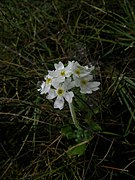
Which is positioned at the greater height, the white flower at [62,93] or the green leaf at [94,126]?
the white flower at [62,93]

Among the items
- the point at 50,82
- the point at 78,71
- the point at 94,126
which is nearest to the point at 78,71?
the point at 78,71

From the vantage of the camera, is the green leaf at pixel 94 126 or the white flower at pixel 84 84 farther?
the green leaf at pixel 94 126

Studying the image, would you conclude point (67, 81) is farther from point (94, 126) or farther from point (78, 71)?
point (94, 126)

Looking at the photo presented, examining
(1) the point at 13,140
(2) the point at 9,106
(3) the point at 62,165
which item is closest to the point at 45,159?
(3) the point at 62,165

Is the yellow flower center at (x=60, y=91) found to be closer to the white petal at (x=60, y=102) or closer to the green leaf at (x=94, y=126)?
the white petal at (x=60, y=102)

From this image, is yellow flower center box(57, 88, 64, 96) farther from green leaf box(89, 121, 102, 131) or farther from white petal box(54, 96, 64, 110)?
green leaf box(89, 121, 102, 131)

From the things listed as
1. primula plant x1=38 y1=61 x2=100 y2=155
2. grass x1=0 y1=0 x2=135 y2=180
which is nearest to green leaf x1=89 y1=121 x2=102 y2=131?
grass x1=0 y1=0 x2=135 y2=180

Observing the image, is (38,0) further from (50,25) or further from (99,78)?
(99,78)

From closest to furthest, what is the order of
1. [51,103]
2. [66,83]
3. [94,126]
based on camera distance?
[66,83] < [94,126] < [51,103]

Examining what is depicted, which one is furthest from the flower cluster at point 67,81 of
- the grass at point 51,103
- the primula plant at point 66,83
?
the grass at point 51,103
